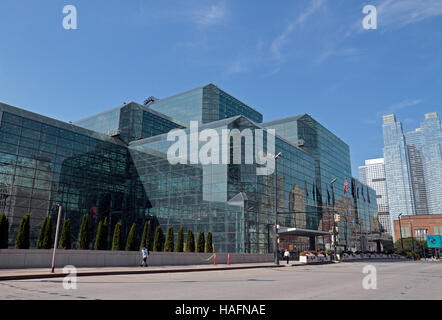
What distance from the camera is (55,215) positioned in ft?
148

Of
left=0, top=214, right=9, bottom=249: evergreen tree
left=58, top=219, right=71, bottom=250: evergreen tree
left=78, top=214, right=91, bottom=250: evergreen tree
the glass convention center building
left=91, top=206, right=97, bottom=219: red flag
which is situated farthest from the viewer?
left=91, top=206, right=97, bottom=219: red flag

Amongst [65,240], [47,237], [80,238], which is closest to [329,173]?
[80,238]

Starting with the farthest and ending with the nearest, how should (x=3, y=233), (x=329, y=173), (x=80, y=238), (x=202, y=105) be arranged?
(x=202, y=105), (x=329, y=173), (x=80, y=238), (x=3, y=233)

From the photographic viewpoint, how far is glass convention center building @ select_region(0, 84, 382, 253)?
42875 millimetres

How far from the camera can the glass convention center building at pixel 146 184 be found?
141ft

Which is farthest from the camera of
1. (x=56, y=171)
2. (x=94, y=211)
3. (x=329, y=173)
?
(x=329, y=173)

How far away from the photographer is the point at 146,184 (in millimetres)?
53062

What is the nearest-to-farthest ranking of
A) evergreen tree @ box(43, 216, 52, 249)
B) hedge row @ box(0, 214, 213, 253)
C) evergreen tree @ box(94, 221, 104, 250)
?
hedge row @ box(0, 214, 213, 253) → evergreen tree @ box(43, 216, 52, 249) → evergreen tree @ box(94, 221, 104, 250)

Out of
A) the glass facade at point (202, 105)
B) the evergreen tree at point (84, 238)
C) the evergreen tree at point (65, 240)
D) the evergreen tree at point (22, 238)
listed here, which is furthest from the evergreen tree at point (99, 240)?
the glass facade at point (202, 105)

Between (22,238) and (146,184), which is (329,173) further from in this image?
(22,238)

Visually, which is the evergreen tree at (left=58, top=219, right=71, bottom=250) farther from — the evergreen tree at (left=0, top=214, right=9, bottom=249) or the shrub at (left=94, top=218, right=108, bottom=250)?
the evergreen tree at (left=0, top=214, right=9, bottom=249)

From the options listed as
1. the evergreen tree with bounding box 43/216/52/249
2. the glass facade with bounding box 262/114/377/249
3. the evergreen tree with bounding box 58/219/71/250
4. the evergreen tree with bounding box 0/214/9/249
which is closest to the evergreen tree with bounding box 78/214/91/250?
the evergreen tree with bounding box 58/219/71/250
